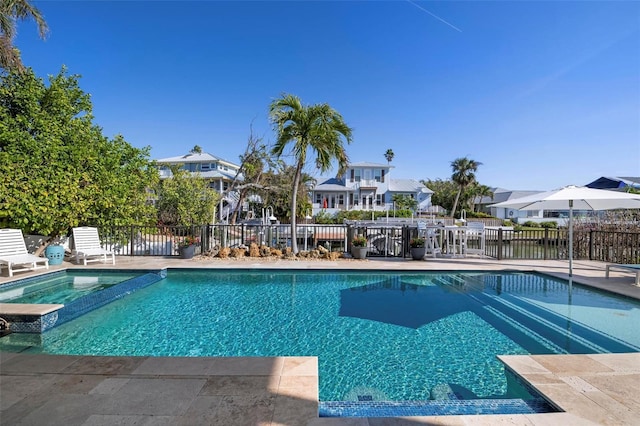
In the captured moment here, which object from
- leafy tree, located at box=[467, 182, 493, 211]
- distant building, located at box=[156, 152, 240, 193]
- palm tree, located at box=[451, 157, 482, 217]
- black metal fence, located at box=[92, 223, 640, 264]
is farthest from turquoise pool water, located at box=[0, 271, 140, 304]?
leafy tree, located at box=[467, 182, 493, 211]

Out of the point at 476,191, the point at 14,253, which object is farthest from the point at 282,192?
the point at 476,191

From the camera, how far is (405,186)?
1523 inches

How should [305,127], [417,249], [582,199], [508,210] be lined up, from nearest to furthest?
1. [582,199]
2. [305,127]
3. [417,249]
4. [508,210]

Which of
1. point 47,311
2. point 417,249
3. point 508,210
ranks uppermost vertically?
point 508,210

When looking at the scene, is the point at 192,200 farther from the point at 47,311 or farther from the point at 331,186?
the point at 331,186

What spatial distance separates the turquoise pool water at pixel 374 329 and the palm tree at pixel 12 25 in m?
8.00

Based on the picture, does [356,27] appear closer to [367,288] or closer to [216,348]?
[367,288]

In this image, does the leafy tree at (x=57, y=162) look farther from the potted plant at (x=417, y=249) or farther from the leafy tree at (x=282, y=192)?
the leafy tree at (x=282, y=192)

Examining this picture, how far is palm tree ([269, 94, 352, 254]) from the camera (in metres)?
9.73

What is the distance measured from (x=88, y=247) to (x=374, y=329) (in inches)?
347

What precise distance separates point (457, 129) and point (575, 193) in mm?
13488

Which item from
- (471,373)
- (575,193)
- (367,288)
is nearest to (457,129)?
(575,193)

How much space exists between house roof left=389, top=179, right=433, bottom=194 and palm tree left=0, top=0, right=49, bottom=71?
107 ft

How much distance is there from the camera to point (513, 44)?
10188 mm
